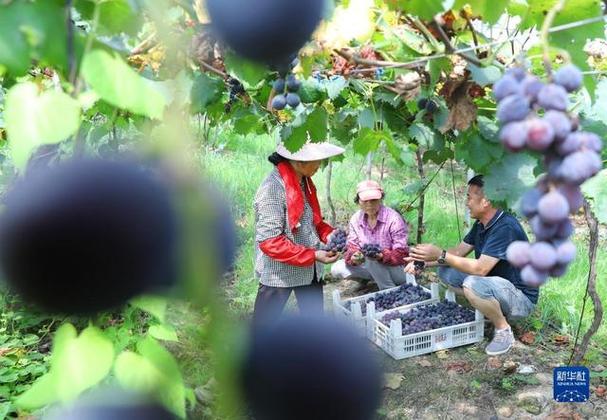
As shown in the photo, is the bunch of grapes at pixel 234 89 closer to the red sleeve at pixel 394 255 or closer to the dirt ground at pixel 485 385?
the dirt ground at pixel 485 385

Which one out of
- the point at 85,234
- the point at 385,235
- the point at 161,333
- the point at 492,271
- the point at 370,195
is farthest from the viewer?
the point at 385,235

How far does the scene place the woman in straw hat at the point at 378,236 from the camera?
3.81 m

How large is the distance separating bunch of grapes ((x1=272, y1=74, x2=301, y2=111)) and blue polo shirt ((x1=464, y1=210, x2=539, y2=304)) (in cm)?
167

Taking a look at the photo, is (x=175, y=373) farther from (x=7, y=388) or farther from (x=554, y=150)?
(x=7, y=388)

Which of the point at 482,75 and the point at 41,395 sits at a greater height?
the point at 482,75

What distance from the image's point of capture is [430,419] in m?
2.77

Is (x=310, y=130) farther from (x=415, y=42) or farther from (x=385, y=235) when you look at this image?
(x=385, y=235)

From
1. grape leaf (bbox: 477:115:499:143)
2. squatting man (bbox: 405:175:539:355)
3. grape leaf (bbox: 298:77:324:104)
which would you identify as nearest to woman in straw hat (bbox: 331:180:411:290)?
squatting man (bbox: 405:175:539:355)

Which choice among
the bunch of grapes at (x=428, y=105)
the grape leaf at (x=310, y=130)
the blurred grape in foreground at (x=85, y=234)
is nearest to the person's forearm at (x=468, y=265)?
the grape leaf at (x=310, y=130)

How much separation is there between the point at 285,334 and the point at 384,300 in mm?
3598

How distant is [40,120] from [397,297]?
3.64m

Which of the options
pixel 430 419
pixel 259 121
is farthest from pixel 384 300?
pixel 259 121

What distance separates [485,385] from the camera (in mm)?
3006

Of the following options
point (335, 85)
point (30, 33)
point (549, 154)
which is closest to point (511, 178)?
point (549, 154)
